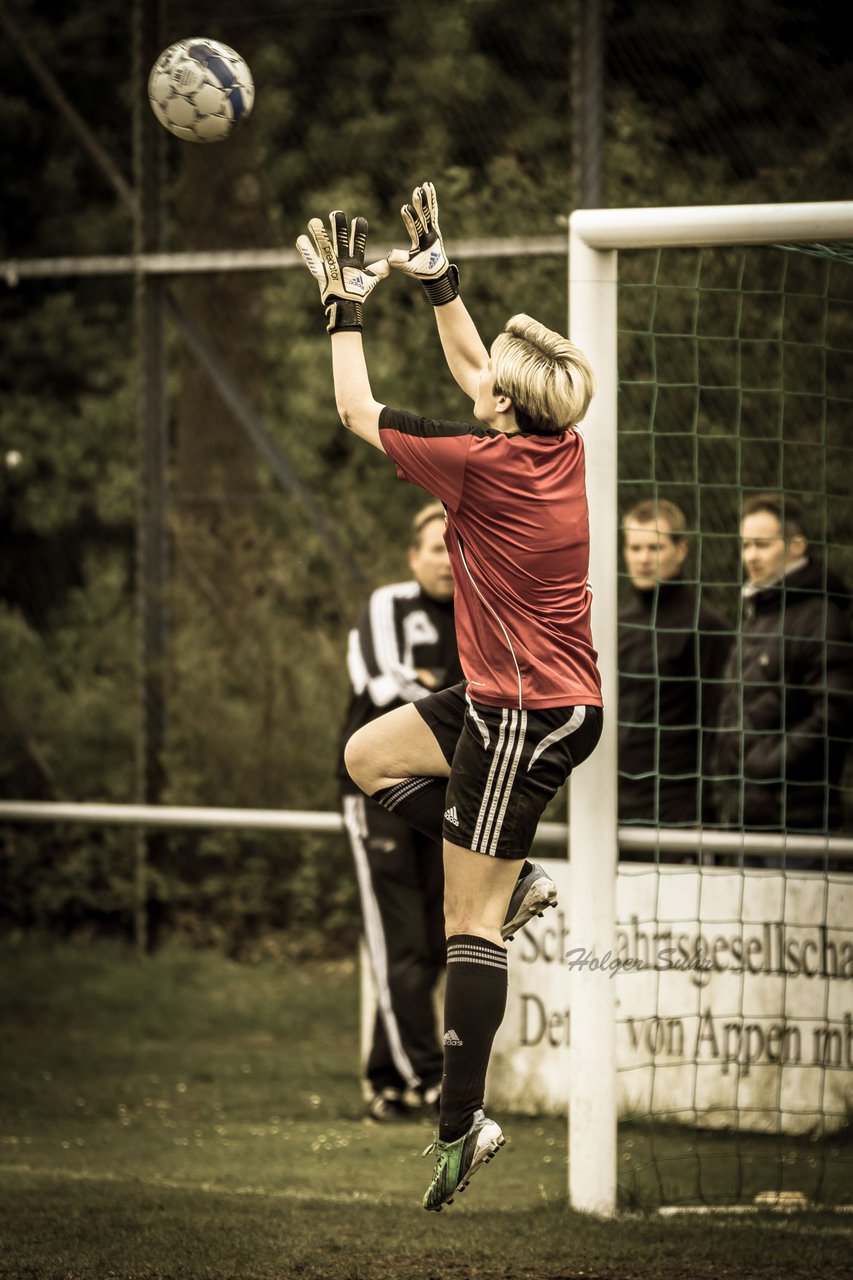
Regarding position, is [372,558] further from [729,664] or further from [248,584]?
[729,664]

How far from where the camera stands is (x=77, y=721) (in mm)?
9484

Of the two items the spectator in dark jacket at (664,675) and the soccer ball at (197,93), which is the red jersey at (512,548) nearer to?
the soccer ball at (197,93)

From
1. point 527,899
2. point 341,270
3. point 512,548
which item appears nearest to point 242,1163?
point 527,899

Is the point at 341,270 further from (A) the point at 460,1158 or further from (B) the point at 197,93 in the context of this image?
(A) the point at 460,1158

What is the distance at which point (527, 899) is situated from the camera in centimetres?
445

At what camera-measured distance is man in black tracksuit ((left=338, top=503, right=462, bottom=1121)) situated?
6422 millimetres

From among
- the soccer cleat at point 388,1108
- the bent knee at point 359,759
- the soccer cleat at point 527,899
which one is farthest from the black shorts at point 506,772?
the soccer cleat at point 388,1108

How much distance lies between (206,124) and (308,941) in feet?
18.1

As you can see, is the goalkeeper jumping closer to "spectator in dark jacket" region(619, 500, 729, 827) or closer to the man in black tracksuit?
the man in black tracksuit

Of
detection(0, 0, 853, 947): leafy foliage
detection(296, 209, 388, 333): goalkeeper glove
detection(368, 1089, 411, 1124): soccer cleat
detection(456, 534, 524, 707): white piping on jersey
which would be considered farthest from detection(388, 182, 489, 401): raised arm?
detection(0, 0, 853, 947): leafy foliage

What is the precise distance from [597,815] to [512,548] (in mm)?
1250

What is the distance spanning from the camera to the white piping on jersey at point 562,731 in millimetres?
4312

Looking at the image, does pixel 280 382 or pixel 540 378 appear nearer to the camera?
pixel 540 378

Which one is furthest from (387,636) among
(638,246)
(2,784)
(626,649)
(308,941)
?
(2,784)
